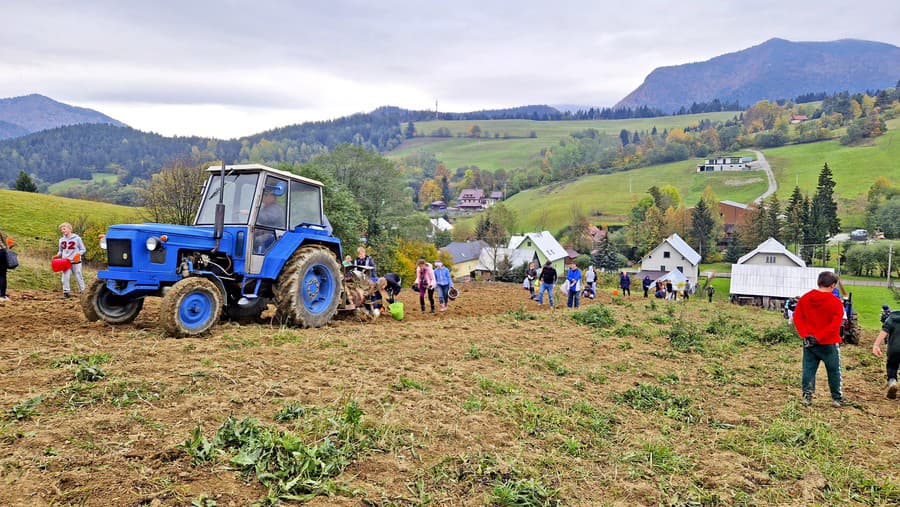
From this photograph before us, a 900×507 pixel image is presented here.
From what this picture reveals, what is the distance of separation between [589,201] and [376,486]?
98.9 m

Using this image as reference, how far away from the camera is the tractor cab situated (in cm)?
889

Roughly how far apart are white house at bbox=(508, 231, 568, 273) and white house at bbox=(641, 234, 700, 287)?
36.0 ft

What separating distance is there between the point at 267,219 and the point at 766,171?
367 ft

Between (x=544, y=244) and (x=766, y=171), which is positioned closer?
(x=544, y=244)

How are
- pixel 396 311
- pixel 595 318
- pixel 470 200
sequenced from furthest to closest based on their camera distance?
1. pixel 470 200
2. pixel 595 318
3. pixel 396 311

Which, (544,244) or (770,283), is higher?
(544,244)

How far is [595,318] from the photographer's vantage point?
12.8 meters

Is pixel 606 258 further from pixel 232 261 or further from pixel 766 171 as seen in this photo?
pixel 232 261

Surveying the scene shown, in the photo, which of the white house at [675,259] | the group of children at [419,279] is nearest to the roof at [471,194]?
the white house at [675,259]

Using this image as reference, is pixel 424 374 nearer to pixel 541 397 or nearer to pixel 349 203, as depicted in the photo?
pixel 541 397

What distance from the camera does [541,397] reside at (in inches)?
247

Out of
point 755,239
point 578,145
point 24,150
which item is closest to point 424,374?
point 755,239

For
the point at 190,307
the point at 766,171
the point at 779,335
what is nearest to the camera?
the point at 190,307

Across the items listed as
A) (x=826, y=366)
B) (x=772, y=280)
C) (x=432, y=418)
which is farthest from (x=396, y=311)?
(x=772, y=280)
